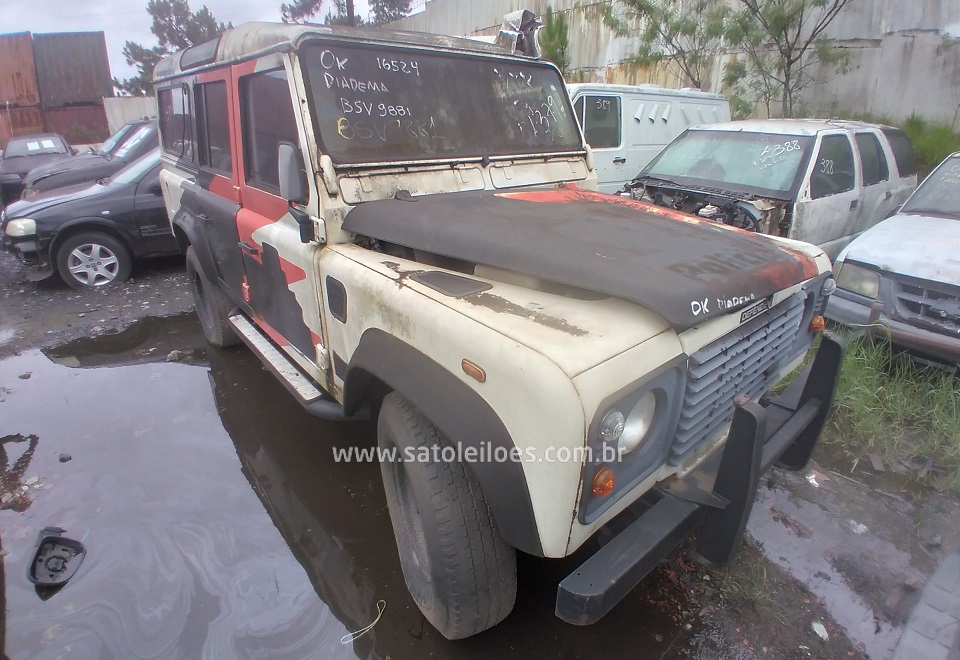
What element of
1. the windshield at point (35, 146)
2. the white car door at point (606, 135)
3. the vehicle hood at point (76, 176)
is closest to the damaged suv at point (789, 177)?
the white car door at point (606, 135)

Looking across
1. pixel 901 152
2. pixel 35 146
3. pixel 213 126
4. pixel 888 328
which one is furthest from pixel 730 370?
pixel 35 146

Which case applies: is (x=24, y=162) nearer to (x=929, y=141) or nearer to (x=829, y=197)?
(x=829, y=197)

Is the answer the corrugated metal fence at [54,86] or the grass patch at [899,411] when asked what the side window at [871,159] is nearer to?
the grass patch at [899,411]

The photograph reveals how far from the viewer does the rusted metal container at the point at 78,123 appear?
21500mm

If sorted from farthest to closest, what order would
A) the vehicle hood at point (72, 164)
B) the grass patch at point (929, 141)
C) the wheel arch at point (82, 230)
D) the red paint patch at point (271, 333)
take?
the vehicle hood at point (72, 164) < the grass patch at point (929, 141) < the wheel arch at point (82, 230) < the red paint patch at point (271, 333)

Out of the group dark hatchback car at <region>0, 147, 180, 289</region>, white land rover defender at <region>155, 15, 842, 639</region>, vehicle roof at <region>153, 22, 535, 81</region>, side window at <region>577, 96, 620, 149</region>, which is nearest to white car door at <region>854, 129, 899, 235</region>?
side window at <region>577, 96, 620, 149</region>

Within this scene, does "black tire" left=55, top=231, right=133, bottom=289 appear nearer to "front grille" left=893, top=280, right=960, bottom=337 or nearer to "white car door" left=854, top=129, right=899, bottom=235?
"front grille" left=893, top=280, right=960, bottom=337

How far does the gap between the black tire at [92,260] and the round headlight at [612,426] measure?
6718 millimetres

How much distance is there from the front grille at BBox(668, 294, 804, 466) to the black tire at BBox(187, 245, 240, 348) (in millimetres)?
3417

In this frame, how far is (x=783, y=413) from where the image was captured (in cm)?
229

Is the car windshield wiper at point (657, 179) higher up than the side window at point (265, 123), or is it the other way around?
the side window at point (265, 123)

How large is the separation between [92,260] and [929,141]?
1121 cm

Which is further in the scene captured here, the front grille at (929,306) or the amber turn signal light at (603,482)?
the front grille at (929,306)

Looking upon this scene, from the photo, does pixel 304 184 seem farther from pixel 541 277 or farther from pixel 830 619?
→ pixel 830 619
